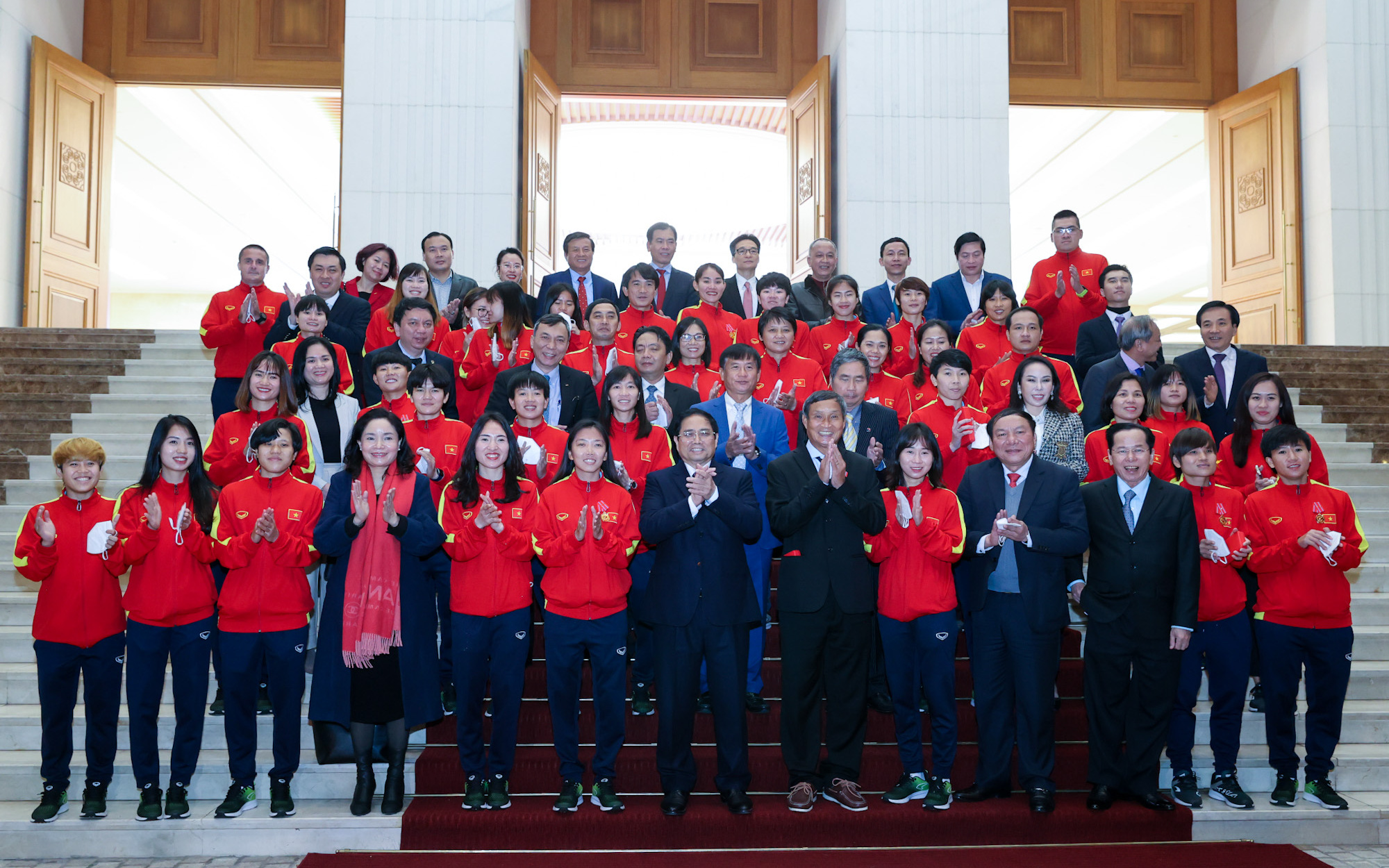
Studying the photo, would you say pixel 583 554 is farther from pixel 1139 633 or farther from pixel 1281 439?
pixel 1281 439

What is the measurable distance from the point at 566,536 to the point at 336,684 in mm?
1172

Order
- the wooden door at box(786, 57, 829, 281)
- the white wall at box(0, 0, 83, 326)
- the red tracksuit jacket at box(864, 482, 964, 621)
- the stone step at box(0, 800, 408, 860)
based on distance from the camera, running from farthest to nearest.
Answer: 1. the wooden door at box(786, 57, 829, 281)
2. the white wall at box(0, 0, 83, 326)
3. the red tracksuit jacket at box(864, 482, 964, 621)
4. the stone step at box(0, 800, 408, 860)

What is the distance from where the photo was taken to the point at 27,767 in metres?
4.83

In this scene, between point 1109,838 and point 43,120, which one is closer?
point 1109,838

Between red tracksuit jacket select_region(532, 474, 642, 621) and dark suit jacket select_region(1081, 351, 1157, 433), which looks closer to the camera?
red tracksuit jacket select_region(532, 474, 642, 621)

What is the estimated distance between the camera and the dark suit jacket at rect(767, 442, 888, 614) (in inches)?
184

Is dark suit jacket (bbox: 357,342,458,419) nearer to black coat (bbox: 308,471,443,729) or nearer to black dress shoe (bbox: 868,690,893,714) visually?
black coat (bbox: 308,471,443,729)

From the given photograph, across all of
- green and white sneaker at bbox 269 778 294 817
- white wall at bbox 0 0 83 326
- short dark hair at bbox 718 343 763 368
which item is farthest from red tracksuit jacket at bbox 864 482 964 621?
white wall at bbox 0 0 83 326

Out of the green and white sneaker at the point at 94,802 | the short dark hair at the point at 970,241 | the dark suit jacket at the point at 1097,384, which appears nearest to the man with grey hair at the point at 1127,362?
the dark suit jacket at the point at 1097,384

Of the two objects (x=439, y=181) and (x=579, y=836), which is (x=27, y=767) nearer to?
(x=579, y=836)

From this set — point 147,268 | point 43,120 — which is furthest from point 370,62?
point 147,268

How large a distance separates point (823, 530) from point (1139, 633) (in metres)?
1.44

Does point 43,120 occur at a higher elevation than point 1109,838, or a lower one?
higher

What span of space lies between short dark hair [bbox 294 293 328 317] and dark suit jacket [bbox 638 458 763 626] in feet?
7.81
